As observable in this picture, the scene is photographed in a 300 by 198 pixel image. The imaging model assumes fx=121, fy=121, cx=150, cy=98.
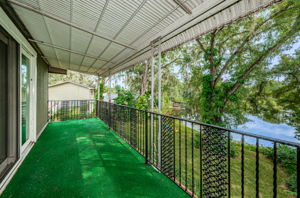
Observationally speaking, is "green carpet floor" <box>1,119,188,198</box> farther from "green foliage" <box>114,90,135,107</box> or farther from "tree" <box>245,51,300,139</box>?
"tree" <box>245,51,300,139</box>

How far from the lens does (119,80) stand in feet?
43.5

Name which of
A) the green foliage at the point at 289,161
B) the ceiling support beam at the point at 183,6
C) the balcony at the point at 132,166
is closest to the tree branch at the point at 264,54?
the green foliage at the point at 289,161

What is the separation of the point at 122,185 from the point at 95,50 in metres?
3.05

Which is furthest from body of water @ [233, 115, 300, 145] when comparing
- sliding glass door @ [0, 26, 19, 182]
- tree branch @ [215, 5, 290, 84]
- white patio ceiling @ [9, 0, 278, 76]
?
sliding glass door @ [0, 26, 19, 182]

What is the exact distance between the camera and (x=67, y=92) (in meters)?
13.2

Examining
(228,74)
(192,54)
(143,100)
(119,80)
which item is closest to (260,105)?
(228,74)

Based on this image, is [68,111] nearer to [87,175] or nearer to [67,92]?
[87,175]

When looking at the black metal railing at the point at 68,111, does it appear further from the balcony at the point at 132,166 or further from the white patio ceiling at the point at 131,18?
the white patio ceiling at the point at 131,18

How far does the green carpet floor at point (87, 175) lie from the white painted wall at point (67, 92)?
12220 millimetres

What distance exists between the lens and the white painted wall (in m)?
12.8

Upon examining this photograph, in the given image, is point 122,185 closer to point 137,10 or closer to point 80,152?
point 80,152

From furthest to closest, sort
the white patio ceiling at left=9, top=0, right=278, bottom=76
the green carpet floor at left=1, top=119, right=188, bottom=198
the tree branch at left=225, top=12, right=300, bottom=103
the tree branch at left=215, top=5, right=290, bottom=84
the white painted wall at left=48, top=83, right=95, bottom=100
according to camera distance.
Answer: the white painted wall at left=48, top=83, right=95, bottom=100 < the tree branch at left=215, top=5, right=290, bottom=84 < the tree branch at left=225, top=12, right=300, bottom=103 < the green carpet floor at left=1, top=119, right=188, bottom=198 < the white patio ceiling at left=9, top=0, right=278, bottom=76

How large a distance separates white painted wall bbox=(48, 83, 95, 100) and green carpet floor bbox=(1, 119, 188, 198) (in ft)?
40.1

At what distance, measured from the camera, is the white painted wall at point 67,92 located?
41.9 feet
